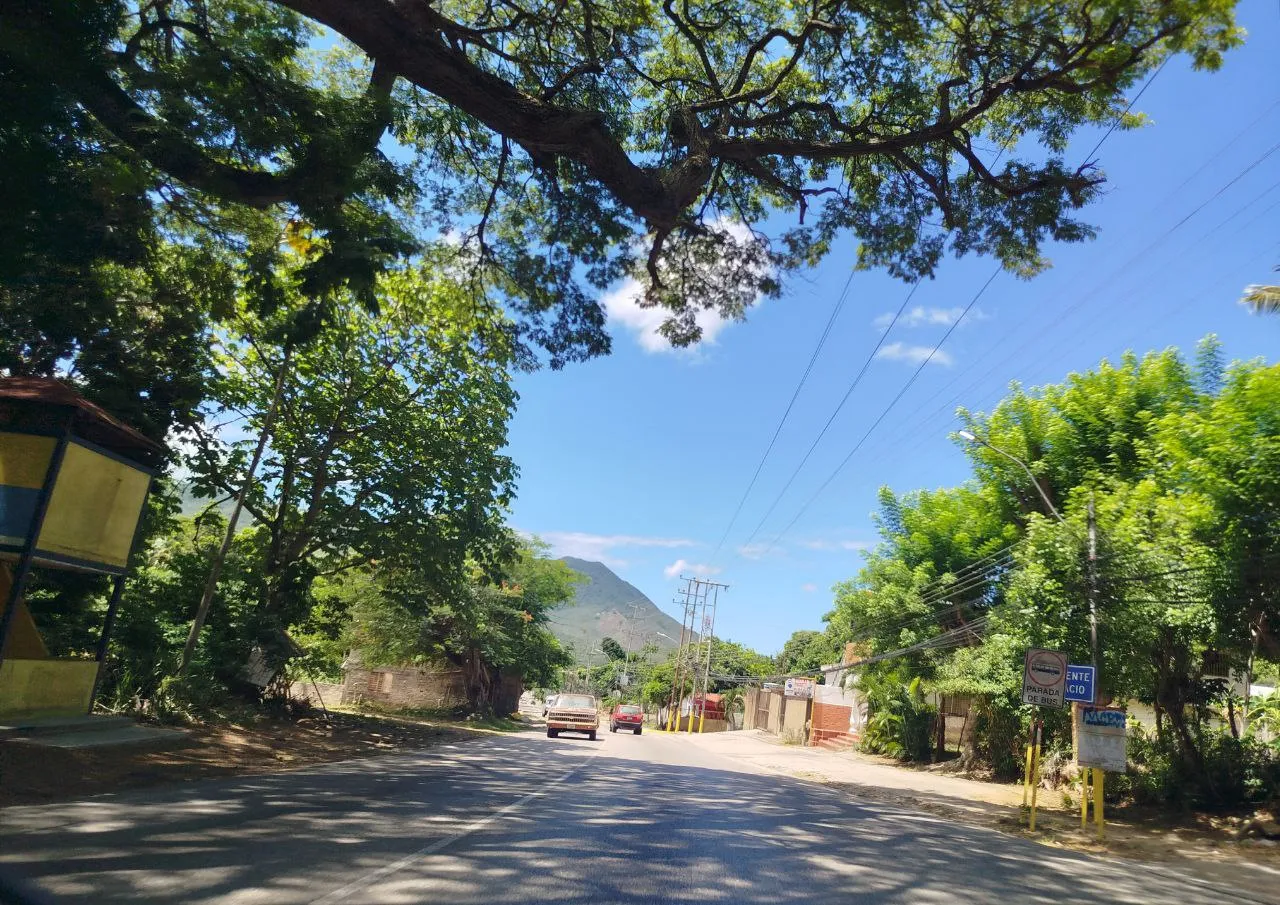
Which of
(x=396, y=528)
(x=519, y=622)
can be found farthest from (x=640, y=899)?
(x=519, y=622)

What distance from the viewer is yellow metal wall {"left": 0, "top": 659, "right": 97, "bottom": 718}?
457 inches

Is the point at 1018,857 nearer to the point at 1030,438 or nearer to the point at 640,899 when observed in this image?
the point at 640,899

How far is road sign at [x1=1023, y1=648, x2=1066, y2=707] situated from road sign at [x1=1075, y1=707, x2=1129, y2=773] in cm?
54

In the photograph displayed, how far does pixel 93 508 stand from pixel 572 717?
21389 millimetres

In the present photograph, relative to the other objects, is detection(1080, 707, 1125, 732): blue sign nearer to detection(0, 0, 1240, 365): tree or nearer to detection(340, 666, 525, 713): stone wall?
detection(0, 0, 1240, 365): tree

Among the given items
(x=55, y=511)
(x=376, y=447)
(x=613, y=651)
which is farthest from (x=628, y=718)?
(x=613, y=651)

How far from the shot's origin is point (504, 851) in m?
7.00

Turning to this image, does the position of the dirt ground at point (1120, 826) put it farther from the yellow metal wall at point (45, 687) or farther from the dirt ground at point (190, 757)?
the yellow metal wall at point (45, 687)

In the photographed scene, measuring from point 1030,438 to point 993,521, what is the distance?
9.07ft

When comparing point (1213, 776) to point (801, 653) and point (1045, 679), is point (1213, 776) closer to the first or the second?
point (1045, 679)

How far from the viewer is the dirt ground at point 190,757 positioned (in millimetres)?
8781

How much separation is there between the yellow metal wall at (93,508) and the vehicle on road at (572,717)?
65.4 ft

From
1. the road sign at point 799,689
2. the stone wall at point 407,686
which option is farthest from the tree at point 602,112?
the road sign at point 799,689

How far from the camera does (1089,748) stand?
489 inches
